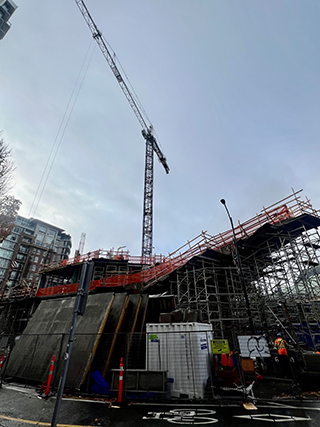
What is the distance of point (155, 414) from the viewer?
5762 millimetres

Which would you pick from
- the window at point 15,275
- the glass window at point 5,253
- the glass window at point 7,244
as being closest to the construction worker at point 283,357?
the window at point 15,275

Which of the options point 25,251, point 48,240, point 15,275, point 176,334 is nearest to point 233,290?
point 176,334

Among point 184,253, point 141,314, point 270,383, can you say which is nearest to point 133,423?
point 270,383

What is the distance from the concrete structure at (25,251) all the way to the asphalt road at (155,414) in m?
67.7

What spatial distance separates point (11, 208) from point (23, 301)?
12559mm

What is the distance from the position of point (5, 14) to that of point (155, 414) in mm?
71944

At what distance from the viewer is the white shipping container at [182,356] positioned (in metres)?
7.58

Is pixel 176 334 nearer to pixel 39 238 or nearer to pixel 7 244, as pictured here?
pixel 7 244

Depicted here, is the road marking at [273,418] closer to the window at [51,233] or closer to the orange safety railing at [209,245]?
the orange safety railing at [209,245]

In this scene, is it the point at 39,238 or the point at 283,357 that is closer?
the point at 283,357

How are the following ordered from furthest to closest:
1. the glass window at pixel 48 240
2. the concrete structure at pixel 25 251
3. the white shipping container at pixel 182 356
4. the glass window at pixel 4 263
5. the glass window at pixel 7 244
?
the glass window at pixel 48 240
the glass window at pixel 7 244
the glass window at pixel 4 263
the concrete structure at pixel 25 251
the white shipping container at pixel 182 356

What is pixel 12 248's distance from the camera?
271ft

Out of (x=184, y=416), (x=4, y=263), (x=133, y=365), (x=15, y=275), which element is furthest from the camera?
(x=4, y=263)

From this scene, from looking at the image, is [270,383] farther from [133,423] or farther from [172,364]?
[133,423]
